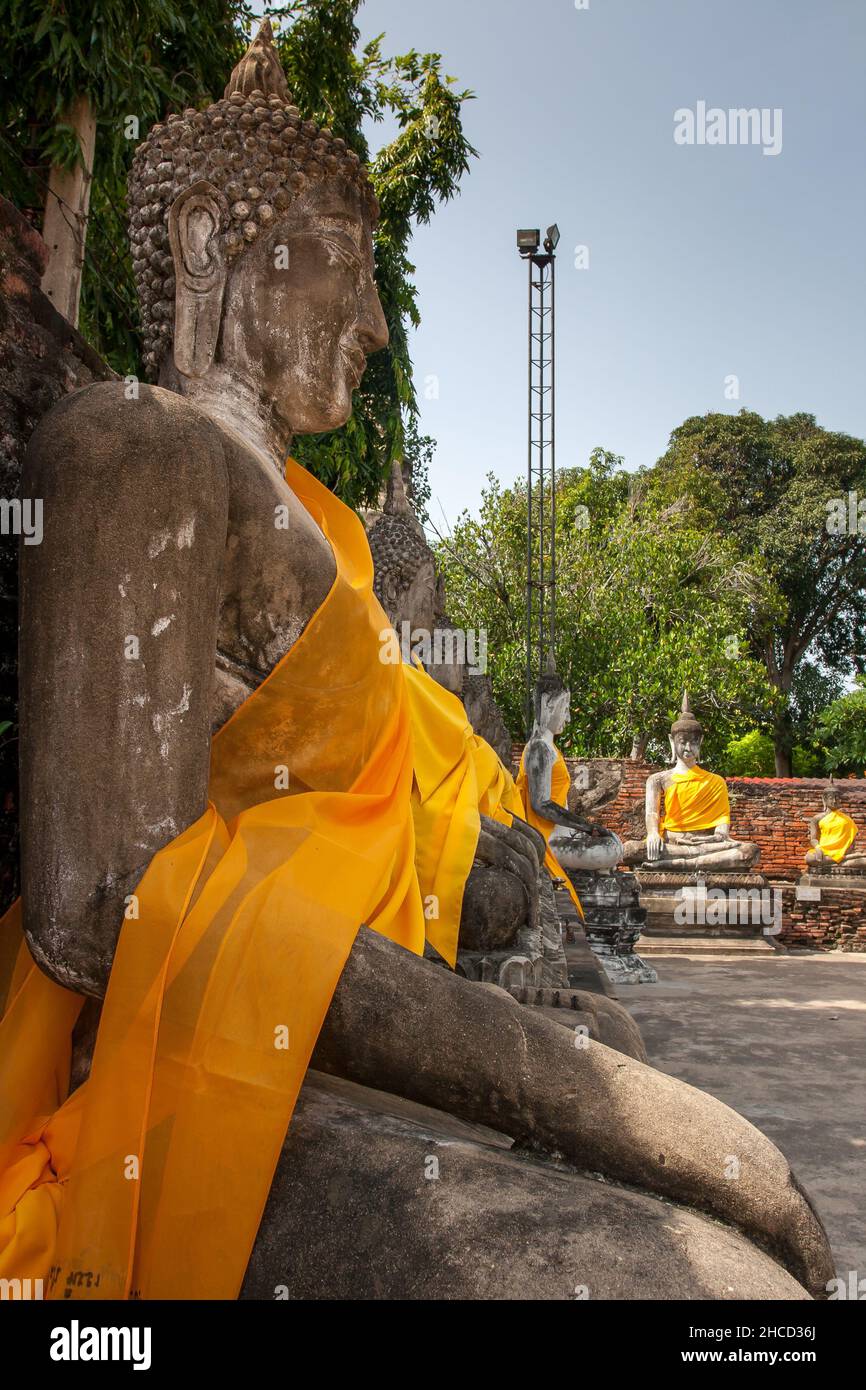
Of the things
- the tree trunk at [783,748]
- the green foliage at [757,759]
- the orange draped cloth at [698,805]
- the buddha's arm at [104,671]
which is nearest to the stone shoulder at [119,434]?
the buddha's arm at [104,671]

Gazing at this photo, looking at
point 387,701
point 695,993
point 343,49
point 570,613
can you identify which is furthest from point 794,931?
point 387,701

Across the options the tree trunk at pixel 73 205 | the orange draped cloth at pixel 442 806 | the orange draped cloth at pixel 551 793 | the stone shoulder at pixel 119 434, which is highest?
the tree trunk at pixel 73 205

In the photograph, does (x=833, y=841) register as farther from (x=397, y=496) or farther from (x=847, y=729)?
(x=397, y=496)

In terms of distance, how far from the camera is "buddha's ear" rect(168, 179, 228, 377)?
1936mm

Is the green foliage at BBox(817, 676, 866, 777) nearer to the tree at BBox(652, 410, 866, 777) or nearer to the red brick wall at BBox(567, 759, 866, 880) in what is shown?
the tree at BBox(652, 410, 866, 777)

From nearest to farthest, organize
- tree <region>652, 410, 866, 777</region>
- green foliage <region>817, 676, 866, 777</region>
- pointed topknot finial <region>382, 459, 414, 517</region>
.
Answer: pointed topknot finial <region>382, 459, 414, 517</region>, green foliage <region>817, 676, 866, 777</region>, tree <region>652, 410, 866, 777</region>

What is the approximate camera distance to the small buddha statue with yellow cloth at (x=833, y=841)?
1425 centimetres

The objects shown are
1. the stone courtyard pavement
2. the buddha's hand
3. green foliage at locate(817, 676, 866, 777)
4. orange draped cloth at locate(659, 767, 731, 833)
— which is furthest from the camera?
green foliage at locate(817, 676, 866, 777)

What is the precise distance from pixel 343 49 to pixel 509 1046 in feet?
34.8

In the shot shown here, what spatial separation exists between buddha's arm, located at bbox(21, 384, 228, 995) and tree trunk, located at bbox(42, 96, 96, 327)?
3983 mm

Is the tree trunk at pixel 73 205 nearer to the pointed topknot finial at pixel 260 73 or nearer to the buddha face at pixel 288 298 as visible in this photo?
the pointed topknot finial at pixel 260 73

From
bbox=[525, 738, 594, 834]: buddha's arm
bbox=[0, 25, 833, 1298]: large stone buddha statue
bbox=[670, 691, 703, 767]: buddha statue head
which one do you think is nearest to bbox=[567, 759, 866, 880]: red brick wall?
bbox=[670, 691, 703, 767]: buddha statue head

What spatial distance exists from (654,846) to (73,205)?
33.9ft

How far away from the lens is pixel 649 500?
23.9 m
